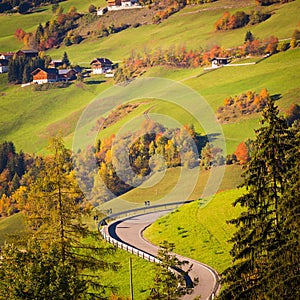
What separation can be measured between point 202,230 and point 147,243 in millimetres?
6868

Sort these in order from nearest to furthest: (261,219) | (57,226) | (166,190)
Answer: (261,219) → (57,226) → (166,190)

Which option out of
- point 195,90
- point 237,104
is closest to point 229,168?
point 237,104

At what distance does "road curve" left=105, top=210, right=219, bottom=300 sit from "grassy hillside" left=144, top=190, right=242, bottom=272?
0.89m

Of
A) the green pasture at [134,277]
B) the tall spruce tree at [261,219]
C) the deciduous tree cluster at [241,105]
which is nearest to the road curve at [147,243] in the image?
the green pasture at [134,277]

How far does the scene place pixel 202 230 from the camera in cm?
7050

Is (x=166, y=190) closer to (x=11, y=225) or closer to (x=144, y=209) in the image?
(x=144, y=209)

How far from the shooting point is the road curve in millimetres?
53688

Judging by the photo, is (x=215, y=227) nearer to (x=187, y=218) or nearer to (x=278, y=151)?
(x=187, y=218)

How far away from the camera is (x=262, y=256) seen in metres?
30.2

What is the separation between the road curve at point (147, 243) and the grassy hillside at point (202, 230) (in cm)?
89

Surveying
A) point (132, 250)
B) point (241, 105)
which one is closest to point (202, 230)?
point (132, 250)

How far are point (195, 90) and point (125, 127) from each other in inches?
1254

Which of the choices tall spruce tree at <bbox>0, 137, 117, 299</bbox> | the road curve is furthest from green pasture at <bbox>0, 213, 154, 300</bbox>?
tall spruce tree at <bbox>0, 137, 117, 299</bbox>

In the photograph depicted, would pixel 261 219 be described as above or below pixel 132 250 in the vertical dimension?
above
